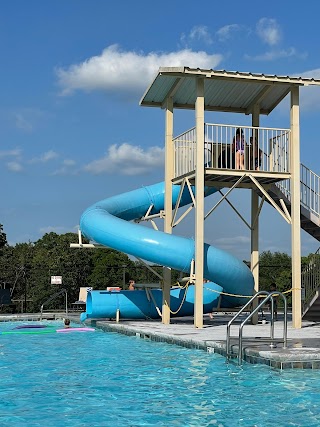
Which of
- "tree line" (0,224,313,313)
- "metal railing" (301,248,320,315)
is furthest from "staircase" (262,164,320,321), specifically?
"tree line" (0,224,313,313)

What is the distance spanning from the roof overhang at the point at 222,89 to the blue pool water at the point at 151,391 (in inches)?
299

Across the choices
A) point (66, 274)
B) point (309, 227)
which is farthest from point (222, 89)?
point (66, 274)

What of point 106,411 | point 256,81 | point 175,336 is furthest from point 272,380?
point 256,81

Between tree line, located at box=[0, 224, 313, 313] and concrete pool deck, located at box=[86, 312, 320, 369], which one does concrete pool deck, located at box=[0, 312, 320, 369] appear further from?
tree line, located at box=[0, 224, 313, 313]

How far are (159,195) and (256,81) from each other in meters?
4.68

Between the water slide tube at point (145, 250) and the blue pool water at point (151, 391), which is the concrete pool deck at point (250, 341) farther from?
the water slide tube at point (145, 250)

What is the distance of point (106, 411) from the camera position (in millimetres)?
7719

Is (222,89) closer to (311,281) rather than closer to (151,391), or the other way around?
(311,281)

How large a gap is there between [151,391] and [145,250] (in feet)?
Result: 28.8

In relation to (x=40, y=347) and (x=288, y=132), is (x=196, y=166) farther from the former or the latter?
(x=40, y=347)

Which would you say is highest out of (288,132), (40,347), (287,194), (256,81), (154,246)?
(256,81)

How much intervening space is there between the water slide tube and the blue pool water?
4529mm

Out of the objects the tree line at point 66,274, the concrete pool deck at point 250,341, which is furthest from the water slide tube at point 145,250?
the tree line at point 66,274

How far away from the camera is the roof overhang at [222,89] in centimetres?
1744
